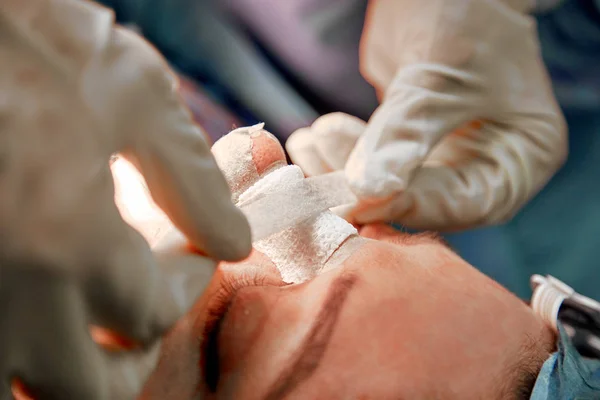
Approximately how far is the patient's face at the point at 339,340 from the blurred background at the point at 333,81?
1.11ft

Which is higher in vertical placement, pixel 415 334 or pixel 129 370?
pixel 129 370

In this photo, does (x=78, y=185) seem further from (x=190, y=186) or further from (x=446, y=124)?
(x=446, y=124)

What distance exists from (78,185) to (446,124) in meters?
0.57

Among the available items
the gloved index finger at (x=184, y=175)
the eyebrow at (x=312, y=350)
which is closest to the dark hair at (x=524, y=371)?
the eyebrow at (x=312, y=350)

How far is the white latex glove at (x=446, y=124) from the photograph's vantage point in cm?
70

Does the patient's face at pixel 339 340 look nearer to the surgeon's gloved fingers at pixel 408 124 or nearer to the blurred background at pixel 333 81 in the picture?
the surgeon's gloved fingers at pixel 408 124

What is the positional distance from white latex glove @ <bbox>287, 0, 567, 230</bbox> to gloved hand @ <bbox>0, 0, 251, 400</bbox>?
1.23 feet

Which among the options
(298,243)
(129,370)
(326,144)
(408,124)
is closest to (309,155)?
(326,144)

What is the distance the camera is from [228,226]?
1.17ft

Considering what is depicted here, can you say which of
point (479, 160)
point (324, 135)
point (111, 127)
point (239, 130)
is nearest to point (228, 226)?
point (111, 127)

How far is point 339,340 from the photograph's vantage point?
1.50 ft

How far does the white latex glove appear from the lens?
0.70m

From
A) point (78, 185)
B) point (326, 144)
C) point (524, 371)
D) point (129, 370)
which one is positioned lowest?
point (524, 371)

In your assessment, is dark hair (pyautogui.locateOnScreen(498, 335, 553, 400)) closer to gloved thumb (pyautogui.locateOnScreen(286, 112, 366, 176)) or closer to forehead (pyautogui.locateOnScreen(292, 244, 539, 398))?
forehead (pyautogui.locateOnScreen(292, 244, 539, 398))
